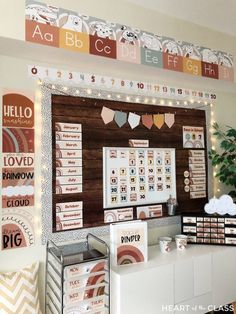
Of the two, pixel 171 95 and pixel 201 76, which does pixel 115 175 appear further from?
pixel 201 76

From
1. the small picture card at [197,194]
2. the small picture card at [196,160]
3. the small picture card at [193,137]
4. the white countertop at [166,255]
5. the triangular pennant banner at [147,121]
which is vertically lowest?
the white countertop at [166,255]

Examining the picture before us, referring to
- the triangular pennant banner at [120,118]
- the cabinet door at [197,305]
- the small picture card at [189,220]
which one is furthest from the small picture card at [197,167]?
the cabinet door at [197,305]

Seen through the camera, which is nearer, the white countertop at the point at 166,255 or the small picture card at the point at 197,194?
the white countertop at the point at 166,255

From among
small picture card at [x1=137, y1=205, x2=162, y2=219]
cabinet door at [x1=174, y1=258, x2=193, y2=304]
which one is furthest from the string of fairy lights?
cabinet door at [x1=174, y1=258, x2=193, y2=304]

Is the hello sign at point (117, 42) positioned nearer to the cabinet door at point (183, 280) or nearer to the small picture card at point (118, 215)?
the small picture card at point (118, 215)

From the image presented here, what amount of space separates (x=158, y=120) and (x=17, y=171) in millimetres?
1226

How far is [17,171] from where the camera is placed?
6.24 ft

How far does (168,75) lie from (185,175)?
0.88 metres

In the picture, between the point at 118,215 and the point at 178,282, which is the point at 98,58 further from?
the point at 178,282

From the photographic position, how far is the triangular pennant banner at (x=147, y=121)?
94.5 inches

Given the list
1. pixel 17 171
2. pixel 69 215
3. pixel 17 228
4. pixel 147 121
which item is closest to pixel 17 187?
pixel 17 171

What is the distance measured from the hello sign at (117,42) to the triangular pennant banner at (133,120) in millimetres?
414

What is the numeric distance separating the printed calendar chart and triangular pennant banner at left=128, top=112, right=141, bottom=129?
196mm

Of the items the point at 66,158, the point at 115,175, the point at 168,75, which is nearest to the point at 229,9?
the point at 168,75
